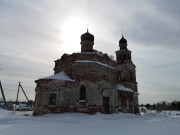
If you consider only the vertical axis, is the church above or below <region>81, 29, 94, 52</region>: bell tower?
below

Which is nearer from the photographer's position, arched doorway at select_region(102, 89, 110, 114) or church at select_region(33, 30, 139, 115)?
church at select_region(33, 30, 139, 115)

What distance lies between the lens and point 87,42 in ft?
78.3

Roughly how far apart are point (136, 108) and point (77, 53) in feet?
47.0

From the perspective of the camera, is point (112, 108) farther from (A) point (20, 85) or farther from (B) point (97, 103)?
(A) point (20, 85)

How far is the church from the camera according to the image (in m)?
19.8

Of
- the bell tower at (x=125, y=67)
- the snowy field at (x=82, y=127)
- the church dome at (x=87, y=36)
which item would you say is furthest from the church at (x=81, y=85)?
the bell tower at (x=125, y=67)

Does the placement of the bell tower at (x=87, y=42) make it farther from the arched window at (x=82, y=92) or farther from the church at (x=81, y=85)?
the arched window at (x=82, y=92)

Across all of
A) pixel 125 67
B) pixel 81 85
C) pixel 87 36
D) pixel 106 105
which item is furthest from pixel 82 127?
pixel 125 67

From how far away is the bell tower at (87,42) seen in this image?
23.9 metres

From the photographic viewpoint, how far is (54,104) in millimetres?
19641

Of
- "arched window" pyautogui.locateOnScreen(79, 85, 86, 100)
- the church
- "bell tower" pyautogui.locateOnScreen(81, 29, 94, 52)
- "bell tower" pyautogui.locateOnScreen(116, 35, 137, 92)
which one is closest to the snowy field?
the church

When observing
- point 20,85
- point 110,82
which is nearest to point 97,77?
point 110,82

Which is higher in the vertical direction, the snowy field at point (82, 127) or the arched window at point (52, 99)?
the arched window at point (52, 99)

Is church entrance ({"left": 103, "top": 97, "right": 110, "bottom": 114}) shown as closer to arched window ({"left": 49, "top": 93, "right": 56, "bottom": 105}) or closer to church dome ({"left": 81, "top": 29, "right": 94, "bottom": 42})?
arched window ({"left": 49, "top": 93, "right": 56, "bottom": 105})
